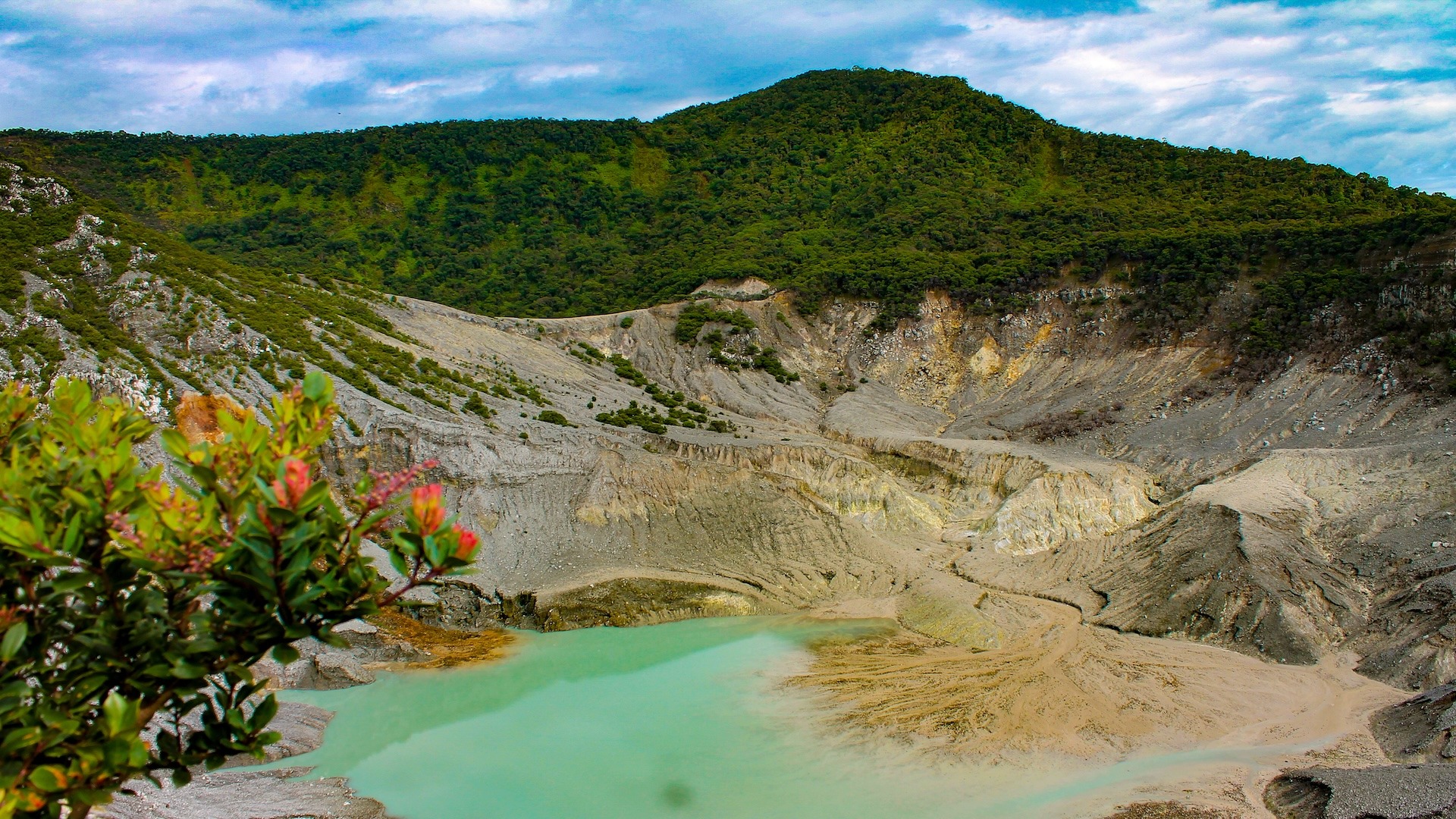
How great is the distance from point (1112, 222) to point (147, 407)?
58.6 metres

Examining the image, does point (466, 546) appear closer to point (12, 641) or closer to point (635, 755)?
point (12, 641)

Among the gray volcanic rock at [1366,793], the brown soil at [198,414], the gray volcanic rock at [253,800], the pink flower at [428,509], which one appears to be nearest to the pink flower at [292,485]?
the pink flower at [428,509]

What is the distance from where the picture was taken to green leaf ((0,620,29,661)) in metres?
4.56

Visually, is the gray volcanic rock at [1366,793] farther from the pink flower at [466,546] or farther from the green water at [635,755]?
the pink flower at [466,546]

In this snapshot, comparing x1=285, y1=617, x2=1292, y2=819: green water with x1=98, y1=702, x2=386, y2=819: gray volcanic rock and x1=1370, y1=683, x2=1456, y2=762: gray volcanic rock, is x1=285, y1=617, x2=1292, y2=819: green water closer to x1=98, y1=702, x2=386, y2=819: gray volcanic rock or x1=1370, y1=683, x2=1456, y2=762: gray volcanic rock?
x1=98, y1=702, x2=386, y2=819: gray volcanic rock

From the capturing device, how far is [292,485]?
4719 mm

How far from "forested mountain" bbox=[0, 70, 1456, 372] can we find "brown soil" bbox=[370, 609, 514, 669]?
28.4 m

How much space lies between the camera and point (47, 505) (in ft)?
16.6

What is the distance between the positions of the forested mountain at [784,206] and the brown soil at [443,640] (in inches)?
1120

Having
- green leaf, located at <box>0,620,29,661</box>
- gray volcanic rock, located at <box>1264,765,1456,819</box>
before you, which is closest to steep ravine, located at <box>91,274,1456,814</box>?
gray volcanic rock, located at <box>1264,765,1456,819</box>

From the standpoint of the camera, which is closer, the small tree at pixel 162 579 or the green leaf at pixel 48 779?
the green leaf at pixel 48 779

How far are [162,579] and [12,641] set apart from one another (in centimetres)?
73

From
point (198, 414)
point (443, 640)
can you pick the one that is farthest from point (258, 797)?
point (198, 414)

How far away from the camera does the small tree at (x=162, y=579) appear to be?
4816 millimetres
